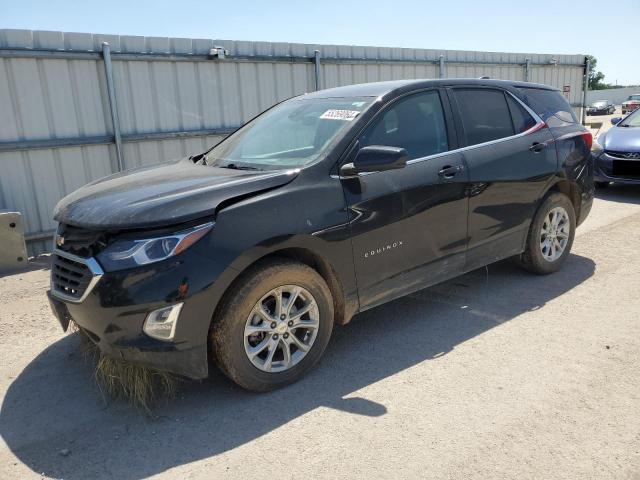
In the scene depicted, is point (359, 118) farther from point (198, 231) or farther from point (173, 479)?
point (173, 479)

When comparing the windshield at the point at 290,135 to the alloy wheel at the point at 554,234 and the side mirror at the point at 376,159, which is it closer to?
the side mirror at the point at 376,159

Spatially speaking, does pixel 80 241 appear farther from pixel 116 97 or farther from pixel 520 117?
pixel 116 97

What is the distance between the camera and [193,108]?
27.7 feet

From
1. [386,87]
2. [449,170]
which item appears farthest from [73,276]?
[449,170]

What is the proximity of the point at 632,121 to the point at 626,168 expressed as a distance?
1.65 metres

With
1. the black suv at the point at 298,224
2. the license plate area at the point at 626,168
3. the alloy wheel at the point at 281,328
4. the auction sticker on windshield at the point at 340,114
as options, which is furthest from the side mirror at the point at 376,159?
the license plate area at the point at 626,168

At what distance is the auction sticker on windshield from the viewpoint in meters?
3.83

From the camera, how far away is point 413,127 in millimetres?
4098

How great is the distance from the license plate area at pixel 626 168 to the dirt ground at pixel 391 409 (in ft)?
17.8

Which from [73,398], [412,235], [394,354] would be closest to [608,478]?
[394,354]

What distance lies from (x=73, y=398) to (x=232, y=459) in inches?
49.7

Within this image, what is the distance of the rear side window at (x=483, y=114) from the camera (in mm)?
4461

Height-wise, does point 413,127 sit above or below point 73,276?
above

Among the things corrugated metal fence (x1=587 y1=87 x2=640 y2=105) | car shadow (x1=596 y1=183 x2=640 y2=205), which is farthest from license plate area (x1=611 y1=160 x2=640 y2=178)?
corrugated metal fence (x1=587 y1=87 x2=640 y2=105)
